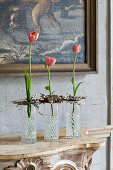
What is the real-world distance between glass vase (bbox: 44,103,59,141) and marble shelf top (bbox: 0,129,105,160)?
4 cm

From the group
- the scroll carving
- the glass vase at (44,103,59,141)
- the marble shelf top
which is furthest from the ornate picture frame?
the scroll carving

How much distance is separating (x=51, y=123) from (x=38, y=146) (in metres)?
0.20

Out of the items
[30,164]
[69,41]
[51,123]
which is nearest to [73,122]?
[51,123]

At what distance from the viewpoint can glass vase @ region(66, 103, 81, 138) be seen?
5.99 ft

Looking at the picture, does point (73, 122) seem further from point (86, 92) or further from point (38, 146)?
point (86, 92)

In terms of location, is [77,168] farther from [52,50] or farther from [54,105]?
[52,50]

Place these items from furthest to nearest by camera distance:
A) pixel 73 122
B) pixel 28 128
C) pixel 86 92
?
pixel 86 92
pixel 73 122
pixel 28 128

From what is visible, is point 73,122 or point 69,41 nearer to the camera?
point 73,122

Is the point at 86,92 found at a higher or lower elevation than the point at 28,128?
higher

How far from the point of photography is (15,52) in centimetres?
197

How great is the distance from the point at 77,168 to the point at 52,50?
793 mm

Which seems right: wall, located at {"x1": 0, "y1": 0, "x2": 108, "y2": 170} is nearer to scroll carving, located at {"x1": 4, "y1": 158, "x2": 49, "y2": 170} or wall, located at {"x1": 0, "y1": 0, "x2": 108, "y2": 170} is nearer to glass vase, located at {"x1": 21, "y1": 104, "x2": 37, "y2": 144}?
glass vase, located at {"x1": 21, "y1": 104, "x2": 37, "y2": 144}

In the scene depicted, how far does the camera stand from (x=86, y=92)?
2209mm

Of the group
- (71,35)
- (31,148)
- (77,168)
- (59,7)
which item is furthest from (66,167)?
(59,7)
